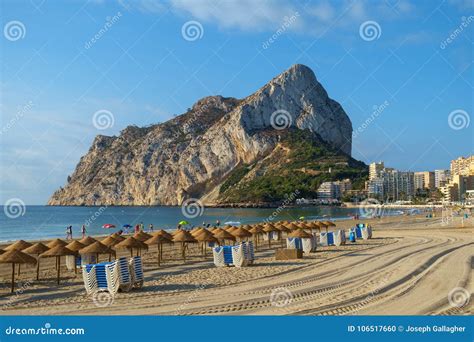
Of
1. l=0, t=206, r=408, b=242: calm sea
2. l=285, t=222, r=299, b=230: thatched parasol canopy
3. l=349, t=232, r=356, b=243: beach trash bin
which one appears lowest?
l=0, t=206, r=408, b=242: calm sea

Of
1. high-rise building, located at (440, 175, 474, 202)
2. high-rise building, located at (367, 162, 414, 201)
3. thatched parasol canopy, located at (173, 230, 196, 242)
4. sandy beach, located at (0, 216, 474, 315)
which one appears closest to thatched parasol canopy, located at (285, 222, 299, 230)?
sandy beach, located at (0, 216, 474, 315)

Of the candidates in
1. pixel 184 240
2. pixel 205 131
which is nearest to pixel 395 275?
pixel 184 240

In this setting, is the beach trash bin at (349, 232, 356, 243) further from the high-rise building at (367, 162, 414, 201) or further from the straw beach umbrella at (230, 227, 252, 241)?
the high-rise building at (367, 162, 414, 201)

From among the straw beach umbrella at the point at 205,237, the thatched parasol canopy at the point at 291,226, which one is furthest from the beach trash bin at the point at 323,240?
the straw beach umbrella at the point at 205,237

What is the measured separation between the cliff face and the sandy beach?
12004 cm

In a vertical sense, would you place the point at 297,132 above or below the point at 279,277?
above

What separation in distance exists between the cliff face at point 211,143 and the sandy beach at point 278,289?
120038mm

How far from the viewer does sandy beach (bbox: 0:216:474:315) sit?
1004 centimetres

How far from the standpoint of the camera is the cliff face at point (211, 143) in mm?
147000

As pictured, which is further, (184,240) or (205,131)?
(205,131)
